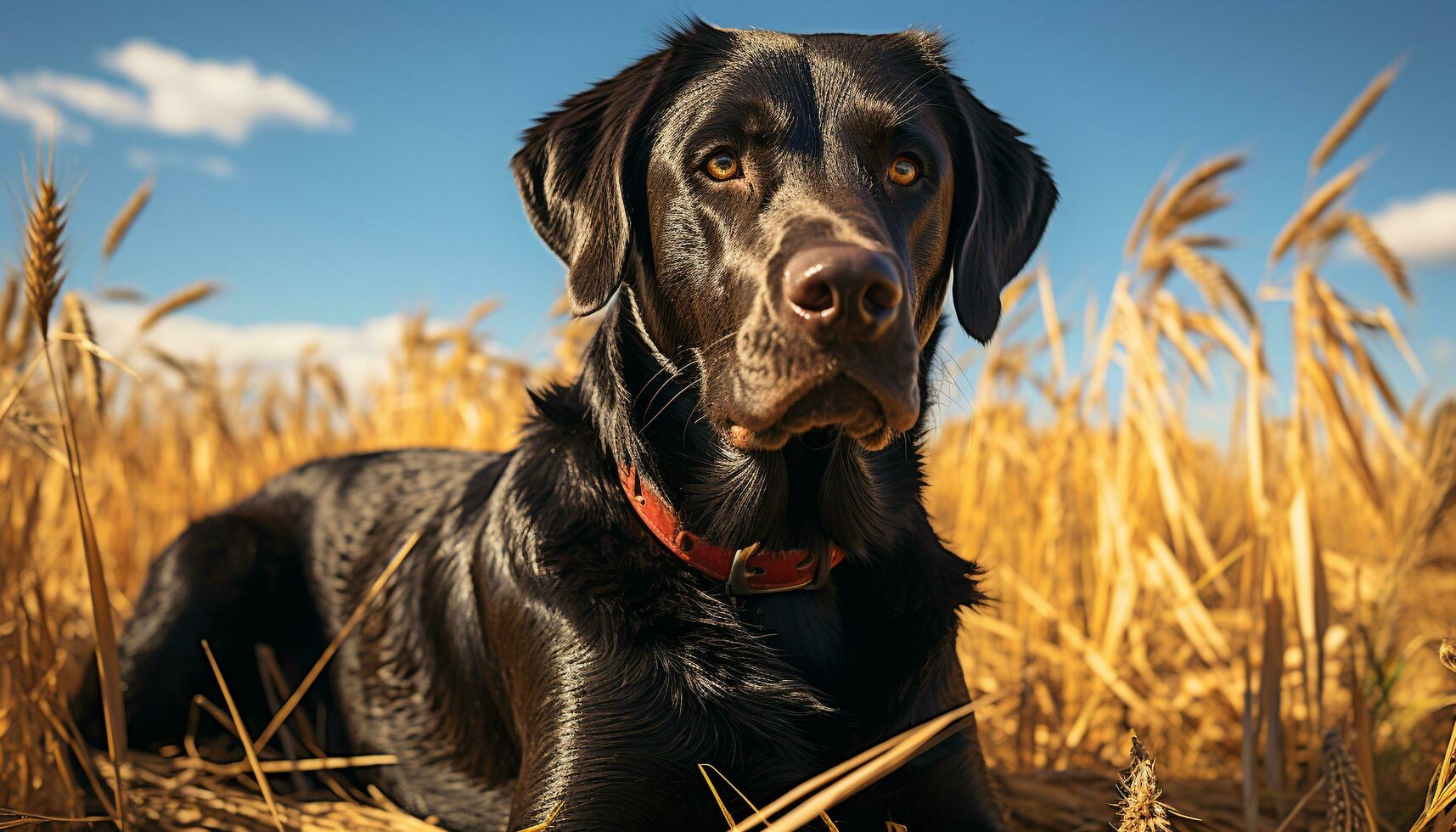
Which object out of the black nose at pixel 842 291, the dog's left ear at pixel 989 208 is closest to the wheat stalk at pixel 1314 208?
the dog's left ear at pixel 989 208

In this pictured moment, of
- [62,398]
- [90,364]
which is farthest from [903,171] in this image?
[90,364]

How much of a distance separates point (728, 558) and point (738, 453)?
225 millimetres

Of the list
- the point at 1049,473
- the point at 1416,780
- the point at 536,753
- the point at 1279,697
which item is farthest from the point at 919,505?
the point at 1049,473

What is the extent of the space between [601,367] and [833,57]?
86 centimetres

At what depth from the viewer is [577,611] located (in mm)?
1909

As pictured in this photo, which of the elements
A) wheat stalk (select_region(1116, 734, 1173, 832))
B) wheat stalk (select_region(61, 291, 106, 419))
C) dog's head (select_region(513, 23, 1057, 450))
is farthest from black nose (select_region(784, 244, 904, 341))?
wheat stalk (select_region(61, 291, 106, 419))

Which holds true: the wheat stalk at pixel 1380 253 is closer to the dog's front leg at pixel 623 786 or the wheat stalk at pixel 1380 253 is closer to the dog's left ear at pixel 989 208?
the dog's left ear at pixel 989 208

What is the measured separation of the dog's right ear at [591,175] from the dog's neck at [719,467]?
0.11 meters

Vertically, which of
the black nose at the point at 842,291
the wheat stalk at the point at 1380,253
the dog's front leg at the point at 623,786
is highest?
the wheat stalk at the point at 1380,253

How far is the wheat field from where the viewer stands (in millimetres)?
2182

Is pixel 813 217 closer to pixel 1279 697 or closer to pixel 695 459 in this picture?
pixel 695 459

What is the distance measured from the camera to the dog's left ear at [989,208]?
2.16 m

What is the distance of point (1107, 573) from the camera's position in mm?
3646

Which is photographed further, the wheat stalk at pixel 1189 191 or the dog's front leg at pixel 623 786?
the wheat stalk at pixel 1189 191
